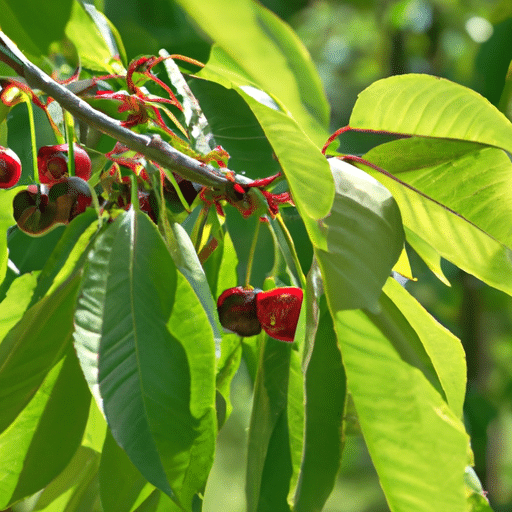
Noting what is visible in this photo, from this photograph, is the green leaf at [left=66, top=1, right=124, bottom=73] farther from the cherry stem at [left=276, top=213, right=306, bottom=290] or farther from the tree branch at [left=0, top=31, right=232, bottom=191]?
the cherry stem at [left=276, top=213, right=306, bottom=290]

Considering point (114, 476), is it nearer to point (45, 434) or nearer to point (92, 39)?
point (45, 434)

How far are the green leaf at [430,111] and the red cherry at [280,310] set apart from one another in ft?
0.58

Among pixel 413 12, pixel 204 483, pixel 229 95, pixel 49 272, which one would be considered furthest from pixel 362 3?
pixel 204 483

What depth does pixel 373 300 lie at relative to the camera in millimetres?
430

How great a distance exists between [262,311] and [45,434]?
23 centimetres

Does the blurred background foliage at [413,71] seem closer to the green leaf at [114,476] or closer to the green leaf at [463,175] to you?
the green leaf at [463,175]

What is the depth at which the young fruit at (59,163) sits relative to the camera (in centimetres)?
66

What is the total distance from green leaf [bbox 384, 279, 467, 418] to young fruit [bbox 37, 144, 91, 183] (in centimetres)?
33

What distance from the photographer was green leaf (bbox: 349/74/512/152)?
470 mm

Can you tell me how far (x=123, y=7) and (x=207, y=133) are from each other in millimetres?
499

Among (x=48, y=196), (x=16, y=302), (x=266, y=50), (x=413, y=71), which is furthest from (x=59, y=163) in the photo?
(x=413, y=71)

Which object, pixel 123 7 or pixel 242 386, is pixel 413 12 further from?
pixel 123 7

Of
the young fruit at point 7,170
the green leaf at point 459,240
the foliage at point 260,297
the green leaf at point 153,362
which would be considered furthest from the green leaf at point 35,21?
the green leaf at point 459,240

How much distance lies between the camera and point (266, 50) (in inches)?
9.7
